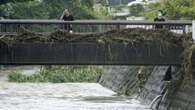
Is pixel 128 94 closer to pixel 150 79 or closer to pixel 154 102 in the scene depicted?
pixel 150 79

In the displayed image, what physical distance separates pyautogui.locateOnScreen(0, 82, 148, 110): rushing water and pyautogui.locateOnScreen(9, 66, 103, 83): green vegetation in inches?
252

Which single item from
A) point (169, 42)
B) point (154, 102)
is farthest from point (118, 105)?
point (169, 42)

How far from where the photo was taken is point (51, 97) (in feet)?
173

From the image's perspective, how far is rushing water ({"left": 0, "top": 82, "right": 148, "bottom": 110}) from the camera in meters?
42.0

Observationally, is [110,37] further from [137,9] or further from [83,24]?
[137,9]

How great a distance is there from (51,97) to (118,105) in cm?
1050

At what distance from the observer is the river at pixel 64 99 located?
138 ft

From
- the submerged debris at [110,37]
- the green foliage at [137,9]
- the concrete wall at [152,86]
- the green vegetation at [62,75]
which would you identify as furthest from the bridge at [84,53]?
the green foliage at [137,9]

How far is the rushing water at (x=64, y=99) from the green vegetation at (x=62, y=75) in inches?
252

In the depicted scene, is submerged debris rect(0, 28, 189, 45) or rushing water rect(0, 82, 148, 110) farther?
rushing water rect(0, 82, 148, 110)

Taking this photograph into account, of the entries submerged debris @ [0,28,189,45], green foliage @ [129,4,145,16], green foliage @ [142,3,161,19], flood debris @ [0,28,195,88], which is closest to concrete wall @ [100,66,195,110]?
flood debris @ [0,28,195,88]

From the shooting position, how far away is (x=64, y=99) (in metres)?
50.7

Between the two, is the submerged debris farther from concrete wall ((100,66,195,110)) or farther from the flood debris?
concrete wall ((100,66,195,110))

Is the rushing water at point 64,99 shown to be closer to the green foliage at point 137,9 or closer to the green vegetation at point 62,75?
the green vegetation at point 62,75
